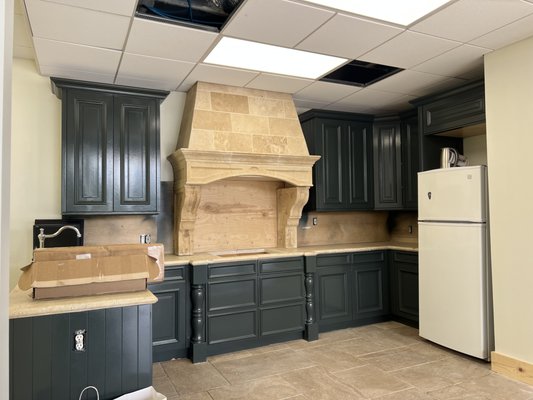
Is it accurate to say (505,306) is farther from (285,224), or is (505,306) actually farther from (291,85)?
(291,85)

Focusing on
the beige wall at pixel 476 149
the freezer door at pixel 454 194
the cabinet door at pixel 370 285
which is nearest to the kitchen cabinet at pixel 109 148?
the cabinet door at pixel 370 285

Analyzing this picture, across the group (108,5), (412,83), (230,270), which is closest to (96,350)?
(230,270)

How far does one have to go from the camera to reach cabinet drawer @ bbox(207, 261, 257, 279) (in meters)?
3.66

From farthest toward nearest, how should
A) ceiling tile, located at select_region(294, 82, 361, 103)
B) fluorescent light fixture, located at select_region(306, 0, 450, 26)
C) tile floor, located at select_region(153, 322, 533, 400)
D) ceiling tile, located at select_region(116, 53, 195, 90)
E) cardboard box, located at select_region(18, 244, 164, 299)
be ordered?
ceiling tile, located at select_region(294, 82, 361, 103), ceiling tile, located at select_region(116, 53, 195, 90), tile floor, located at select_region(153, 322, 533, 400), fluorescent light fixture, located at select_region(306, 0, 450, 26), cardboard box, located at select_region(18, 244, 164, 299)

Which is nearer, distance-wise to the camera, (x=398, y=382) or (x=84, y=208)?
(x=398, y=382)

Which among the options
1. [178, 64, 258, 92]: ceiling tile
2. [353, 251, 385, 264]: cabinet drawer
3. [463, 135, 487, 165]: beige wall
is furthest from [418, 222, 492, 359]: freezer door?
[178, 64, 258, 92]: ceiling tile

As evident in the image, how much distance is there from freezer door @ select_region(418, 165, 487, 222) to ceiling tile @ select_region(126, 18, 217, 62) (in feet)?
7.86

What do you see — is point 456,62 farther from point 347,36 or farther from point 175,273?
point 175,273

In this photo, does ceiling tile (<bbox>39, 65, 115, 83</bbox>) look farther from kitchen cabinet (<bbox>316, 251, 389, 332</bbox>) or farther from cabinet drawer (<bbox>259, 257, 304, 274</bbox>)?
kitchen cabinet (<bbox>316, 251, 389, 332</bbox>)

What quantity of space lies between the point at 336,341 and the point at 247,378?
4.05ft

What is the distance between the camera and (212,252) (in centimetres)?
426

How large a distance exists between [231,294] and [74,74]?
8.06 feet

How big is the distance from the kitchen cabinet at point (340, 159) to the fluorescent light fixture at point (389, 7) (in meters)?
2.03

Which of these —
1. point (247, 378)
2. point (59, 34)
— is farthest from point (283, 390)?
point (59, 34)
